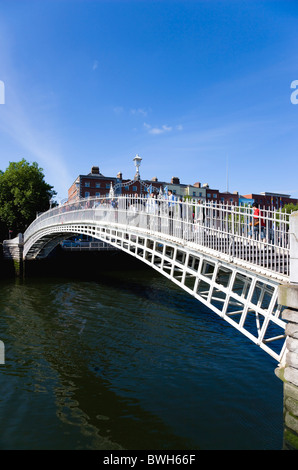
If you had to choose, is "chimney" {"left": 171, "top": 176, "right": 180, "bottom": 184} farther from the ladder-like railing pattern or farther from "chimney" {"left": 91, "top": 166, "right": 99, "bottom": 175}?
the ladder-like railing pattern

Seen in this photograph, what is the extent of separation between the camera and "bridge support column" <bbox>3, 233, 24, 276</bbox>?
87.8 feet

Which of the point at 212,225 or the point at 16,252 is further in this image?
the point at 16,252

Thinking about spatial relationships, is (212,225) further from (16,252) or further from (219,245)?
(16,252)

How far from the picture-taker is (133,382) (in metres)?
7.05

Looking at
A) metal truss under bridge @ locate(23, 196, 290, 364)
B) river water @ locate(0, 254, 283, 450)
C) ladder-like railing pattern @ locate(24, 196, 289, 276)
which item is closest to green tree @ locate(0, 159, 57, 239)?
metal truss under bridge @ locate(23, 196, 290, 364)

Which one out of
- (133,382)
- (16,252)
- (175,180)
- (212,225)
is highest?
(175,180)

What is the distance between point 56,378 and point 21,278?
18.9 metres

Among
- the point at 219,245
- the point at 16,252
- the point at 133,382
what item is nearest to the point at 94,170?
the point at 16,252

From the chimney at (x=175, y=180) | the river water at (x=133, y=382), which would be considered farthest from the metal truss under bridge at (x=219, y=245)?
the chimney at (x=175, y=180)

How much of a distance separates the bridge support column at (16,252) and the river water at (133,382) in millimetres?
13418

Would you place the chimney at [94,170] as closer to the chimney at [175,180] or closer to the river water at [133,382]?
the chimney at [175,180]

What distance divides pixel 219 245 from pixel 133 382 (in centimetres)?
383

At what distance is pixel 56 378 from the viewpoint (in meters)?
7.37
